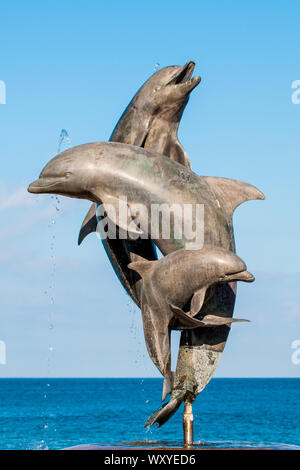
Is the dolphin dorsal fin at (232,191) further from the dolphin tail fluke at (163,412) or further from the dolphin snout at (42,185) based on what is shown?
the dolphin tail fluke at (163,412)

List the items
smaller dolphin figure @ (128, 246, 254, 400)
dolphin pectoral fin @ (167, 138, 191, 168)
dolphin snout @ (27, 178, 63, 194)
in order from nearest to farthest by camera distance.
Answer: smaller dolphin figure @ (128, 246, 254, 400)
dolphin snout @ (27, 178, 63, 194)
dolphin pectoral fin @ (167, 138, 191, 168)

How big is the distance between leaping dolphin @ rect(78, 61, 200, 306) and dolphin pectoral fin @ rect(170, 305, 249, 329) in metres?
1.42

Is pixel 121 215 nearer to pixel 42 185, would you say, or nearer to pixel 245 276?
pixel 42 185

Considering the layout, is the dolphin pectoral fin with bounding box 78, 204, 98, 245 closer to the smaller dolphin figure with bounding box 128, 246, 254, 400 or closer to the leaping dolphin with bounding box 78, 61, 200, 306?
the leaping dolphin with bounding box 78, 61, 200, 306

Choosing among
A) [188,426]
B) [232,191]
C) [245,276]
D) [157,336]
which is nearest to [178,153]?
[232,191]

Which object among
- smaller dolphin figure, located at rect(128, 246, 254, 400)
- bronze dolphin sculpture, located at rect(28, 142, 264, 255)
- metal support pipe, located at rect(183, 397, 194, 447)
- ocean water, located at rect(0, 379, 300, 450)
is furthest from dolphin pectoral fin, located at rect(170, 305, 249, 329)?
ocean water, located at rect(0, 379, 300, 450)

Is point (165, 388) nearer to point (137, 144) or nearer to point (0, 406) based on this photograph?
point (137, 144)

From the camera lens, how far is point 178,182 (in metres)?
12.7

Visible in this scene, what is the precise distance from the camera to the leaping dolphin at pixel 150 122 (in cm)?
1356

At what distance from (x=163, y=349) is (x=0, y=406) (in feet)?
255

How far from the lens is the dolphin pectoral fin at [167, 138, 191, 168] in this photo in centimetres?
1390

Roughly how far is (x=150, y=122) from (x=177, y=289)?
314 cm

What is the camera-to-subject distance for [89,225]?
14133mm
